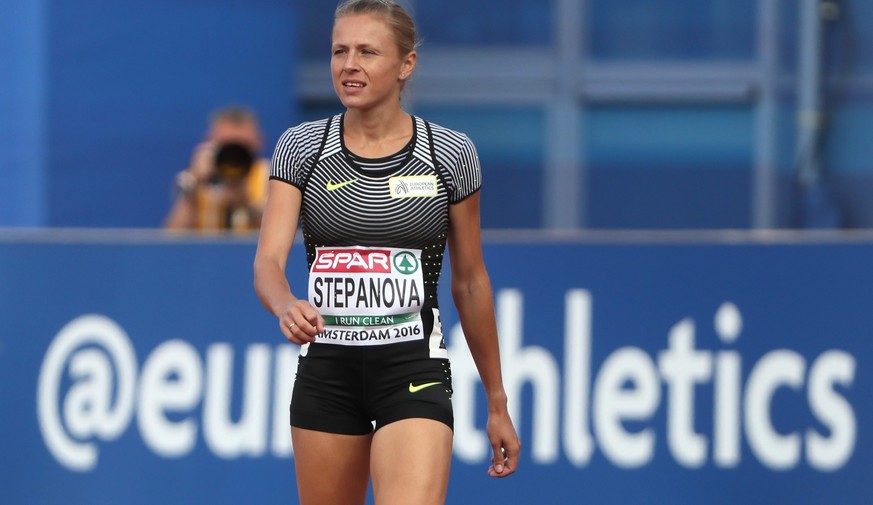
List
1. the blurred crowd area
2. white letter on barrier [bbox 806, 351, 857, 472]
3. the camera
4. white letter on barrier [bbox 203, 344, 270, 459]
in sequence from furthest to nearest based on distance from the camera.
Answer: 1. the blurred crowd area
2. the camera
3. white letter on barrier [bbox 203, 344, 270, 459]
4. white letter on barrier [bbox 806, 351, 857, 472]

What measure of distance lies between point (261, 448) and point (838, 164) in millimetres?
5978

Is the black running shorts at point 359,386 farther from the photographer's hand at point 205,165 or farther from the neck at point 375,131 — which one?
the photographer's hand at point 205,165

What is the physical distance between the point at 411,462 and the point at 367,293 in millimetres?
451

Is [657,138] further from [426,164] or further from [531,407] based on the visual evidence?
[426,164]

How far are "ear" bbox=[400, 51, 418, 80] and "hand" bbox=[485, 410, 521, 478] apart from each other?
0.94 metres

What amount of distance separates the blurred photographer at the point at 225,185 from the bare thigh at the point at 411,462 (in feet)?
12.7

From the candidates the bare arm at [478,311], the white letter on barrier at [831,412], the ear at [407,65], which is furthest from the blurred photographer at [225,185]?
the ear at [407,65]

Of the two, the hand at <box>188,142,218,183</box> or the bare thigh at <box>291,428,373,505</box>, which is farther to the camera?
the hand at <box>188,142,218,183</box>

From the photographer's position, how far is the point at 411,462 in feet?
12.6

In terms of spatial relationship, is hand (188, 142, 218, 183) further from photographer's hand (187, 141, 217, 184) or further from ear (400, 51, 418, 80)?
ear (400, 51, 418, 80)

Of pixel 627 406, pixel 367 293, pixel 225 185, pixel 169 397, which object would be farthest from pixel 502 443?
pixel 225 185

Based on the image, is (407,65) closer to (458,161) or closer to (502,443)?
(458,161)

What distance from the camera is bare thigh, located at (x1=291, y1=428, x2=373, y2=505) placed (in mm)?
3977

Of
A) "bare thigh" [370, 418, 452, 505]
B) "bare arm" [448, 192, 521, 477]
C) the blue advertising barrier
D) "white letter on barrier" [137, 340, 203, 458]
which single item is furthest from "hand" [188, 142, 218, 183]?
"bare thigh" [370, 418, 452, 505]
